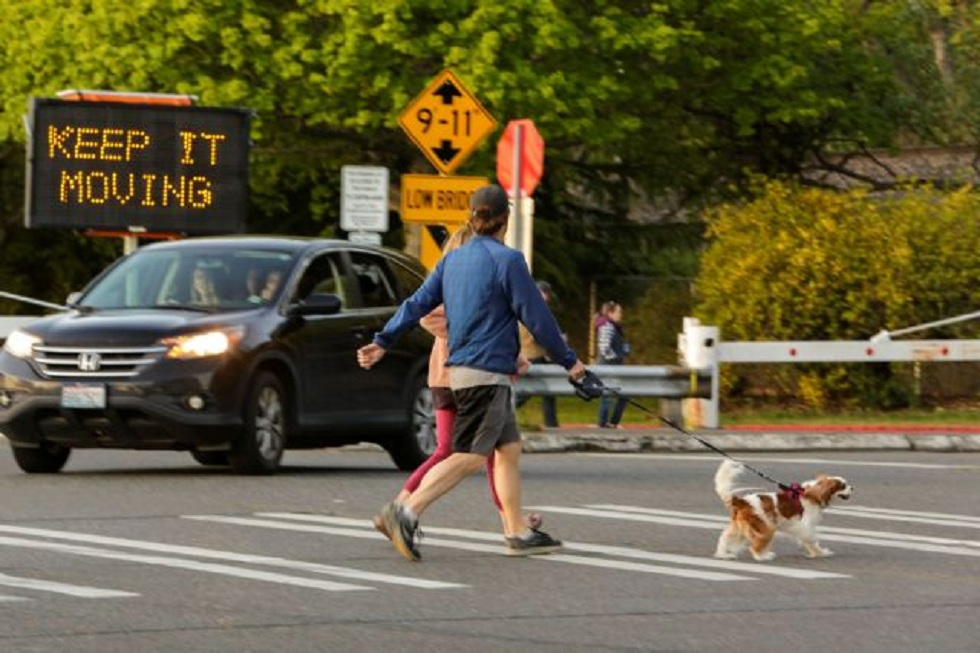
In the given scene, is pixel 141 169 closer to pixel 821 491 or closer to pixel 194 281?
pixel 194 281

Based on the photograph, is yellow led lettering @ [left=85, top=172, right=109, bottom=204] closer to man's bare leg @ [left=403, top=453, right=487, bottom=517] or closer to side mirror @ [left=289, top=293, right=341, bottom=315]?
side mirror @ [left=289, top=293, right=341, bottom=315]

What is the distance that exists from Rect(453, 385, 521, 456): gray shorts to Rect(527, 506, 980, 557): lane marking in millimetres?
2153

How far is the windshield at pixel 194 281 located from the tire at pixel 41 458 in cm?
101

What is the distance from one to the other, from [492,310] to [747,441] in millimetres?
11618

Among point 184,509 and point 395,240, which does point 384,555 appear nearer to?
point 184,509

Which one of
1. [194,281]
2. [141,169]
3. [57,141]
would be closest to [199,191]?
[141,169]

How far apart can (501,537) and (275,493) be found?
306cm

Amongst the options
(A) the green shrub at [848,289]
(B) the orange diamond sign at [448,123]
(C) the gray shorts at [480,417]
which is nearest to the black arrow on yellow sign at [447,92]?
(B) the orange diamond sign at [448,123]

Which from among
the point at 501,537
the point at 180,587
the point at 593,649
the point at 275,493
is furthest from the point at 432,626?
the point at 275,493

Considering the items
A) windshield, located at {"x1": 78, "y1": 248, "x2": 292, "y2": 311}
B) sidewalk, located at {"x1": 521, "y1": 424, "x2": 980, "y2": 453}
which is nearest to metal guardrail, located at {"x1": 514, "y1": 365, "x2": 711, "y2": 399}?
sidewalk, located at {"x1": 521, "y1": 424, "x2": 980, "y2": 453}

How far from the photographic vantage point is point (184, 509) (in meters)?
15.6

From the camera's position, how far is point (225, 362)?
1812 cm

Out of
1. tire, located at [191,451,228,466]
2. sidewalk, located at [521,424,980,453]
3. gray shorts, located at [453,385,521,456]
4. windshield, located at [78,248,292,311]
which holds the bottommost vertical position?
tire, located at [191,451,228,466]

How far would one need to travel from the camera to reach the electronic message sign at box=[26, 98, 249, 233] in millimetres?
27844
